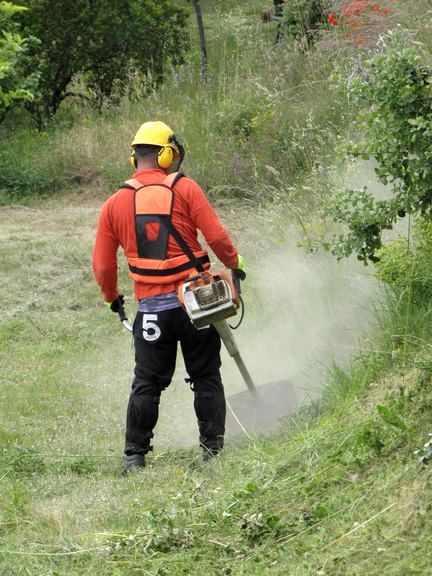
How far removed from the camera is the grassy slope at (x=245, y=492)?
4.29m

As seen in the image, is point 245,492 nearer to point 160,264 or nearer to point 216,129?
point 160,264

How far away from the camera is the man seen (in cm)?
644

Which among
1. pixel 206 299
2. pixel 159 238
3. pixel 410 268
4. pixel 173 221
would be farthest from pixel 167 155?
pixel 410 268

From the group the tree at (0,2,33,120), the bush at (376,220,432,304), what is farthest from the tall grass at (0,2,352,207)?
the bush at (376,220,432,304)

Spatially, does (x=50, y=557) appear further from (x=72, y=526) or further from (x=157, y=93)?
(x=157, y=93)

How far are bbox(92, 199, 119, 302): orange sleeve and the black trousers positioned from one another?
1.13 ft

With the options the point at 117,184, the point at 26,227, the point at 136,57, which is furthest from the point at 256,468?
the point at 136,57

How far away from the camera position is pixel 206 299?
6.19 m

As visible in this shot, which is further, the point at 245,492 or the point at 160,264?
the point at 160,264

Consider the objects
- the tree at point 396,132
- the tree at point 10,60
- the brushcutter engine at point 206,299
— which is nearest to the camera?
the tree at point 396,132

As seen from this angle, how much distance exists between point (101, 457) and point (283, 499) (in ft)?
7.77

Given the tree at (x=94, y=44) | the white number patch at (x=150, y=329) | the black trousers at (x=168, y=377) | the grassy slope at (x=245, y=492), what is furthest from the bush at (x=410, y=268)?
the tree at (x=94, y=44)

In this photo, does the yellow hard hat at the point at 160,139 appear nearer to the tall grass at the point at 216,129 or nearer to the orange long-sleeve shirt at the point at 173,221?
the orange long-sleeve shirt at the point at 173,221

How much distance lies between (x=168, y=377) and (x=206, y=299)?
0.74 meters
